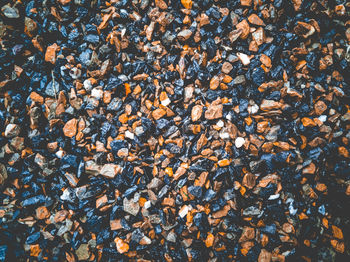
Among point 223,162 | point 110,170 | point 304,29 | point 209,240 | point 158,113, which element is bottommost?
point 209,240

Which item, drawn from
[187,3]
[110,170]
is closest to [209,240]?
[110,170]

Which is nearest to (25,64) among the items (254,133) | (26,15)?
(26,15)

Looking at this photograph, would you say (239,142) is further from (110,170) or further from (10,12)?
(10,12)

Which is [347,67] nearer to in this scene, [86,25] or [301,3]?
[301,3]

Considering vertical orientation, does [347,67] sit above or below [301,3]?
below

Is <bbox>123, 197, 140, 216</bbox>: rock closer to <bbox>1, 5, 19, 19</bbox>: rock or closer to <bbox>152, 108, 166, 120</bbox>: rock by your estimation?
<bbox>152, 108, 166, 120</bbox>: rock

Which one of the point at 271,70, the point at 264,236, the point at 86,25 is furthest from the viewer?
the point at 86,25
